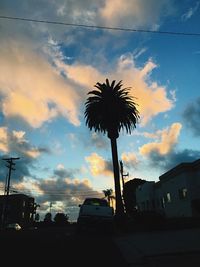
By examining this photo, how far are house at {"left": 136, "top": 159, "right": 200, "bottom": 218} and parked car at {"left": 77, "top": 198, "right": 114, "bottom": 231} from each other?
40.3 feet

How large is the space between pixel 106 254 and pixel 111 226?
375 inches

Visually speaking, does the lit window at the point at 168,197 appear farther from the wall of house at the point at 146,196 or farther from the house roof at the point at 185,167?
the wall of house at the point at 146,196

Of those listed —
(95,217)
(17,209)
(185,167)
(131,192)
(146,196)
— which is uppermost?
(131,192)

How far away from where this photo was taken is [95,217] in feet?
62.1

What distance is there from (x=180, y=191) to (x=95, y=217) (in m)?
18.7

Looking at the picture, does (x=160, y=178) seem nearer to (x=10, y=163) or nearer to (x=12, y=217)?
(x=10, y=163)

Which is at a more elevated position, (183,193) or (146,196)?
(146,196)

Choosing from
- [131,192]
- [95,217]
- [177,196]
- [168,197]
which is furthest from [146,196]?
[95,217]

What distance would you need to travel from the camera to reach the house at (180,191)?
106ft

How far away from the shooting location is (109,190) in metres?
136

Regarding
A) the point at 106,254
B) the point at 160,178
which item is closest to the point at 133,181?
the point at 160,178

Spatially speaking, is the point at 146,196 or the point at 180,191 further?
the point at 146,196

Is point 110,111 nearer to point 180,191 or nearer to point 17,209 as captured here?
point 180,191

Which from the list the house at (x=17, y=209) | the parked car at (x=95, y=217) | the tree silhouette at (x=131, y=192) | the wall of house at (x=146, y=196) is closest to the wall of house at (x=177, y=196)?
the wall of house at (x=146, y=196)
